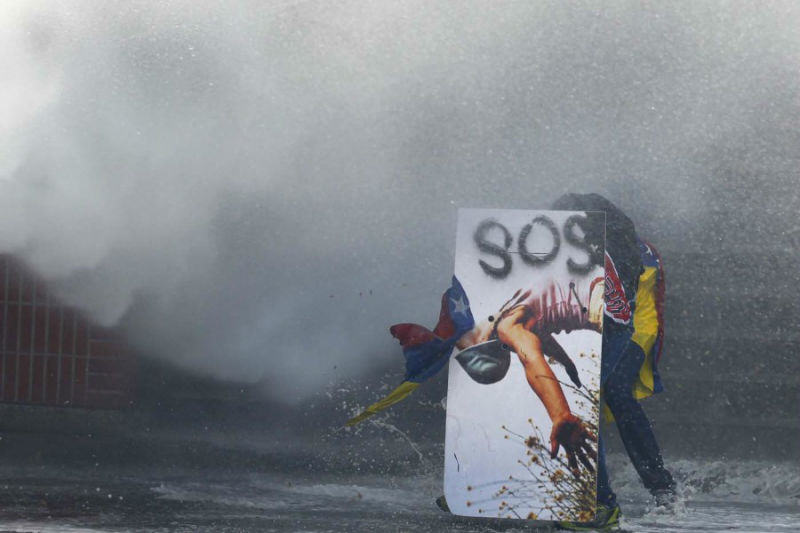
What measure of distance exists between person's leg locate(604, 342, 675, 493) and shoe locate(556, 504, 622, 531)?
498mm

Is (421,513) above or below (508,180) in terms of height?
below

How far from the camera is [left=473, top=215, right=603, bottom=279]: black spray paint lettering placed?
4707 mm

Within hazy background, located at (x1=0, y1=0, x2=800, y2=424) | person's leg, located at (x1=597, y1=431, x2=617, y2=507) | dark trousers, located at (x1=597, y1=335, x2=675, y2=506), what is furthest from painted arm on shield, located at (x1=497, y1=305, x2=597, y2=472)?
hazy background, located at (x1=0, y1=0, x2=800, y2=424)

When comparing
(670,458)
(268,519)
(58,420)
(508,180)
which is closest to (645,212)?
(508,180)

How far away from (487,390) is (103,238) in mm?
2782

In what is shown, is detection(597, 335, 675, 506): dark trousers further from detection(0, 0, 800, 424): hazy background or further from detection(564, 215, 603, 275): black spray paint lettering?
detection(0, 0, 800, 424): hazy background

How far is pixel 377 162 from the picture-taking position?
6363 mm

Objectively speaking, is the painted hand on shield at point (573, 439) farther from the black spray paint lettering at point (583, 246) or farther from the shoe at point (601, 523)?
the black spray paint lettering at point (583, 246)

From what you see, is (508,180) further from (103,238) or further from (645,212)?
(103,238)

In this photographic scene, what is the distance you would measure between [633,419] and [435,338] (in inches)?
47.3

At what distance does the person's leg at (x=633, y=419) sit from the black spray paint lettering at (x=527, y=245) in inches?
28.7

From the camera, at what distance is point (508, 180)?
6.41 metres

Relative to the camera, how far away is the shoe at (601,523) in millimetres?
4770

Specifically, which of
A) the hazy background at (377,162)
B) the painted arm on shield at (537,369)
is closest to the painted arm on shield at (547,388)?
the painted arm on shield at (537,369)
